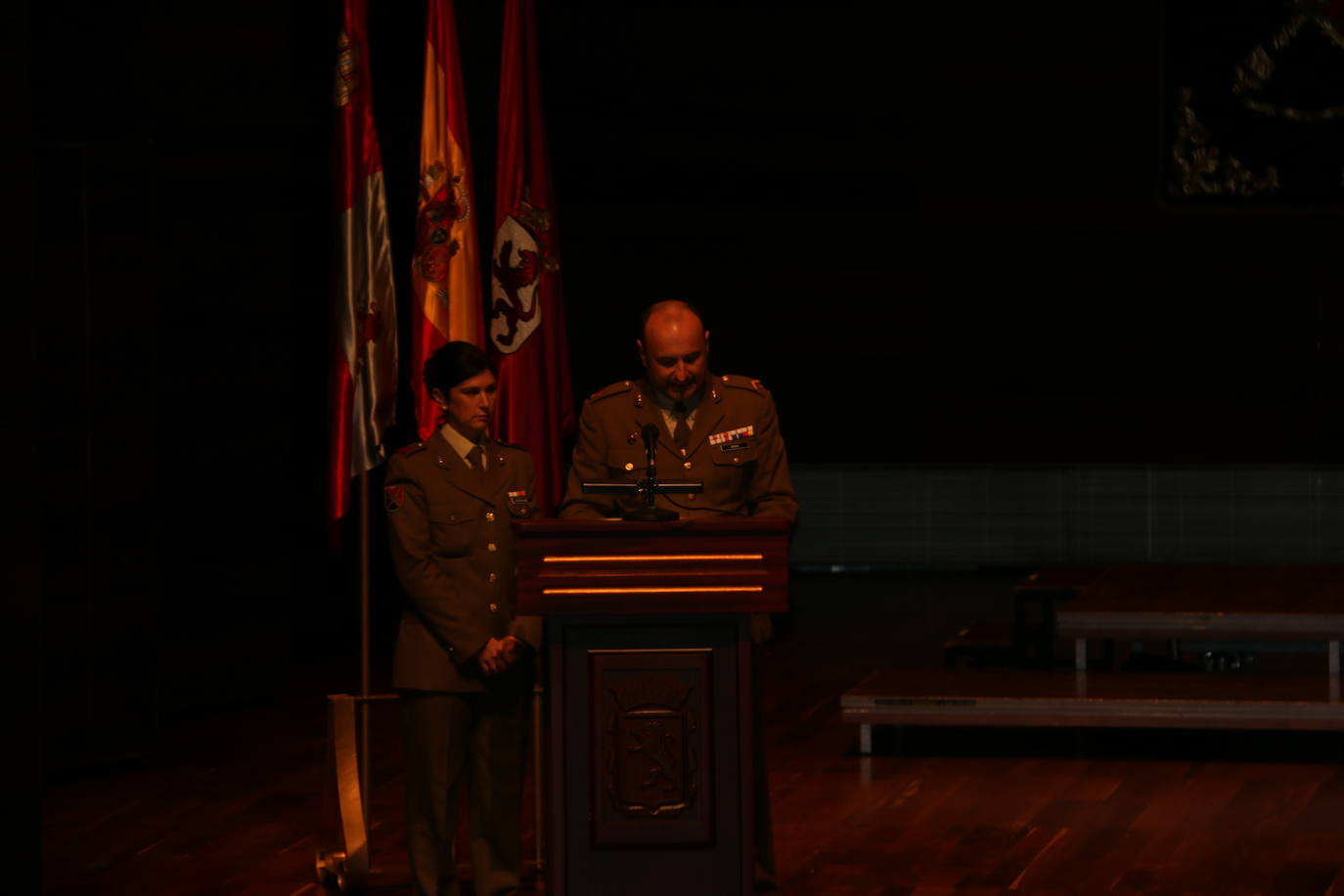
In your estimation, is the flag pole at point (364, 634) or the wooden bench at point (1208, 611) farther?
the wooden bench at point (1208, 611)

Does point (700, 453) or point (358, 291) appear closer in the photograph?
point (700, 453)

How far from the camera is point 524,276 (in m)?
5.09

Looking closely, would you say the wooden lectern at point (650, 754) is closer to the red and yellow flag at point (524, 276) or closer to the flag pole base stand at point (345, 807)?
the flag pole base stand at point (345, 807)

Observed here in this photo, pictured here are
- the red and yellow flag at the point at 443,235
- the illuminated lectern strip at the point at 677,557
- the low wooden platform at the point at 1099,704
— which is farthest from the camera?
the low wooden platform at the point at 1099,704

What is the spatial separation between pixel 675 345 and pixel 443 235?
100 centimetres

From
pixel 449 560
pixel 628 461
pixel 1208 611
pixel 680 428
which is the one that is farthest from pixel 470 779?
pixel 1208 611

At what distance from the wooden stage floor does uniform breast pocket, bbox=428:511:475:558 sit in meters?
1.00

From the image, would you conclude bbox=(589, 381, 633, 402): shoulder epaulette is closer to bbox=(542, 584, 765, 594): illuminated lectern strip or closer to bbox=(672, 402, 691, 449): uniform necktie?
bbox=(672, 402, 691, 449): uniform necktie

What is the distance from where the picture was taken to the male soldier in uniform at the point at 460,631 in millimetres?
4297

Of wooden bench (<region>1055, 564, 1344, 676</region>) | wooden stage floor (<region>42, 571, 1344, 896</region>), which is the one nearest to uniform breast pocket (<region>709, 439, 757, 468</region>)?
wooden stage floor (<region>42, 571, 1344, 896</region>)

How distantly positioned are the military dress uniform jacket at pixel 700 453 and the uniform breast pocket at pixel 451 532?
8.6 inches

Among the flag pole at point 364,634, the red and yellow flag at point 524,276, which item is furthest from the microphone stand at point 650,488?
the red and yellow flag at point 524,276

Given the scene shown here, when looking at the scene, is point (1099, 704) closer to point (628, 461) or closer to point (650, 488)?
point (628, 461)

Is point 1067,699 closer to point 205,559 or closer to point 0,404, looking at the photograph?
point 205,559
